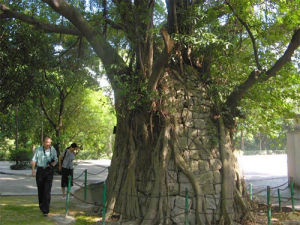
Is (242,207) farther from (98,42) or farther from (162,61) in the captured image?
(98,42)

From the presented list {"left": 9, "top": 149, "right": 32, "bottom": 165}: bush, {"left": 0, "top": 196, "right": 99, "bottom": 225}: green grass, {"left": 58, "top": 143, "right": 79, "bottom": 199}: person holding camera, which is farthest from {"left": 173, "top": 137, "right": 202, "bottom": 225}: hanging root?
{"left": 9, "top": 149, "right": 32, "bottom": 165}: bush

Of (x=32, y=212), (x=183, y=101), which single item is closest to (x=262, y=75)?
(x=183, y=101)

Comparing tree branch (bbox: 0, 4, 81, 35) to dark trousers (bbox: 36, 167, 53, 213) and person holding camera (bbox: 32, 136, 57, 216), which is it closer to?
person holding camera (bbox: 32, 136, 57, 216)

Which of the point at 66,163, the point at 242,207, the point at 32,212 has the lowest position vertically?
the point at 32,212

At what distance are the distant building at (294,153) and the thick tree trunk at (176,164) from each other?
6.95 m

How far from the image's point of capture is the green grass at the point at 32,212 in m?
6.97

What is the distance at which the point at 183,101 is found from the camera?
7988 mm

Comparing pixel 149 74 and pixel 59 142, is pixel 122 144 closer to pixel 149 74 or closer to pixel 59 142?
pixel 149 74

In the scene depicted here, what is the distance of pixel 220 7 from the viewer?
8711mm

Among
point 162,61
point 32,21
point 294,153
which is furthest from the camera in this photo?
point 294,153

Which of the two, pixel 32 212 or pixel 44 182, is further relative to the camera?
pixel 32 212

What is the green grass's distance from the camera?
697 centimetres

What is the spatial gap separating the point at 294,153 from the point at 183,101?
8.36 m

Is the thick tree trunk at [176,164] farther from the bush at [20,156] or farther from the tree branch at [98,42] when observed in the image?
the bush at [20,156]
